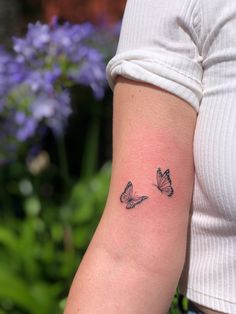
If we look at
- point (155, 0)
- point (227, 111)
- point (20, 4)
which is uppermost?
point (20, 4)

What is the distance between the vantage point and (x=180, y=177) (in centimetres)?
112

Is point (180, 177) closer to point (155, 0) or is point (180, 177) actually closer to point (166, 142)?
point (166, 142)

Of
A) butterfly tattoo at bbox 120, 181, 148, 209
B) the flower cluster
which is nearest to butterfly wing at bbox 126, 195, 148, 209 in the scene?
butterfly tattoo at bbox 120, 181, 148, 209

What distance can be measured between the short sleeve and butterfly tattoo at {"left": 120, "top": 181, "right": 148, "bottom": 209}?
0.16m

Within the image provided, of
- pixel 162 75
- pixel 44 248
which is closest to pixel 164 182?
pixel 162 75

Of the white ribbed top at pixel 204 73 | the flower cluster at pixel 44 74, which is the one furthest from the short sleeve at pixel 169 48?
the flower cluster at pixel 44 74

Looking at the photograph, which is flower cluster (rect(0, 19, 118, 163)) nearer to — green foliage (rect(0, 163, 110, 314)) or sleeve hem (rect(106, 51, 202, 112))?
green foliage (rect(0, 163, 110, 314))

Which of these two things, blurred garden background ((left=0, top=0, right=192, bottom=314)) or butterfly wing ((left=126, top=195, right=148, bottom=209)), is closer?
butterfly wing ((left=126, top=195, right=148, bottom=209))

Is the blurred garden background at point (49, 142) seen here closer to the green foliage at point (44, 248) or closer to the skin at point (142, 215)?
the green foliage at point (44, 248)

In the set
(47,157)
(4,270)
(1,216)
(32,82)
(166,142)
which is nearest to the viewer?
(166,142)

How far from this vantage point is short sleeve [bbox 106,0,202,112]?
3.54 ft

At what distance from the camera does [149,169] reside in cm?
110

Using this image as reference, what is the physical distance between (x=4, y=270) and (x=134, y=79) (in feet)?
6.05

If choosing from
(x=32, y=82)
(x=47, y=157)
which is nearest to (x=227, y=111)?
(x=32, y=82)
